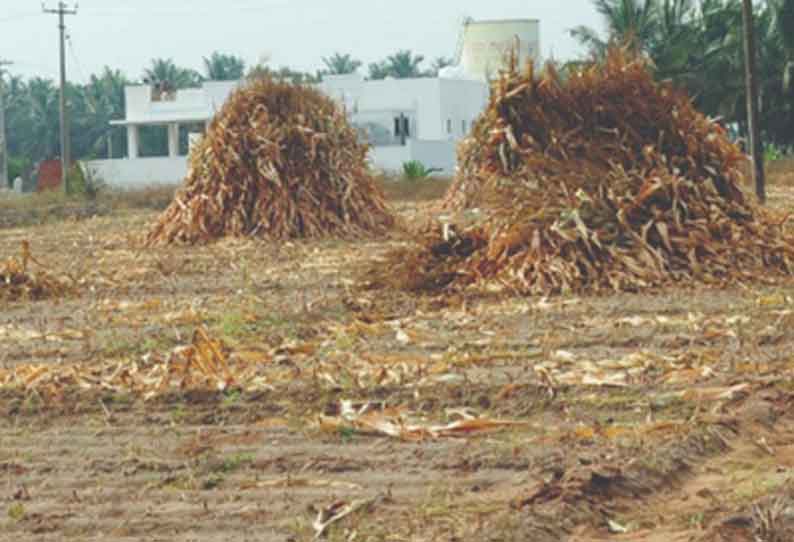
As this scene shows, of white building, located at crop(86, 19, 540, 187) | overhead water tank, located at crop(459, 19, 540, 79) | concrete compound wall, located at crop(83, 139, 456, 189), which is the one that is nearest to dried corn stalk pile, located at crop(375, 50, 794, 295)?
white building, located at crop(86, 19, 540, 187)

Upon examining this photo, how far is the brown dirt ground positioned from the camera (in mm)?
5969

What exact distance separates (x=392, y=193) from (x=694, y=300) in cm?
2572

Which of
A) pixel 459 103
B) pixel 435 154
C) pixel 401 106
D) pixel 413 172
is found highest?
pixel 459 103

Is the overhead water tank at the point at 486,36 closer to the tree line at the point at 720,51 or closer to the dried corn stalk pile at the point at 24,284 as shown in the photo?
the tree line at the point at 720,51

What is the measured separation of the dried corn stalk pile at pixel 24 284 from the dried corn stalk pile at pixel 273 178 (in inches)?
250

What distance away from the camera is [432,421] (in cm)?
786

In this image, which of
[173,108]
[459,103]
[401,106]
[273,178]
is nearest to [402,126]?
[401,106]

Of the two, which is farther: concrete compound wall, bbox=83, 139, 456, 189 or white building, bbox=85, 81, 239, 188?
white building, bbox=85, 81, 239, 188

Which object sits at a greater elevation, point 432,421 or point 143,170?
point 143,170

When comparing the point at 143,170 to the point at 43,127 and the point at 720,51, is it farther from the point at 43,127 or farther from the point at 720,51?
the point at 43,127

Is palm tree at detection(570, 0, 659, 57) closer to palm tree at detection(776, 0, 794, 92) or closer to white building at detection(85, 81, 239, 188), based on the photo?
palm tree at detection(776, 0, 794, 92)

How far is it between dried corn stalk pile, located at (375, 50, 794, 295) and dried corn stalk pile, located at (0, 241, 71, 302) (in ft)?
10.2

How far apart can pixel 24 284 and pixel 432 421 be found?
8.20 meters

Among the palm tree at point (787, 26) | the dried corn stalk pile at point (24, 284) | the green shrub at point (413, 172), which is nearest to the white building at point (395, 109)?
the green shrub at point (413, 172)
